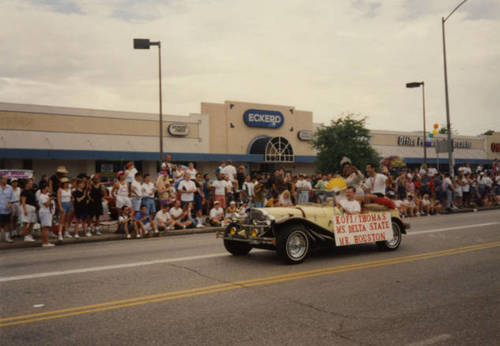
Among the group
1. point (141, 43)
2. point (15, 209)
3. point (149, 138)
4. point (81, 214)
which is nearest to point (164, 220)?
point (81, 214)

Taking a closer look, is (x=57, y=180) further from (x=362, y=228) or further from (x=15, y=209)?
(x=362, y=228)

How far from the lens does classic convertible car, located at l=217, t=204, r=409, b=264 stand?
27.2 feet

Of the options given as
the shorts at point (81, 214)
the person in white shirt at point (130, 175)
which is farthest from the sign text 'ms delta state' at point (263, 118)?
the shorts at point (81, 214)

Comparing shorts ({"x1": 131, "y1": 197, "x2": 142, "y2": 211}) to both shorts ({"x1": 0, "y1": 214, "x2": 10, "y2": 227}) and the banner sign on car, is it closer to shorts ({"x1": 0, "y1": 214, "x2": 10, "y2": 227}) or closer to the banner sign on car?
shorts ({"x1": 0, "y1": 214, "x2": 10, "y2": 227})

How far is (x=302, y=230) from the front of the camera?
27.7 ft

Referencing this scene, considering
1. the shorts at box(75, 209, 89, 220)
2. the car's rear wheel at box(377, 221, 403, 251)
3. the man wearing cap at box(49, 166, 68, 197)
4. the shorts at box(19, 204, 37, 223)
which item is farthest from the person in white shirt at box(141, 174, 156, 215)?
the car's rear wheel at box(377, 221, 403, 251)

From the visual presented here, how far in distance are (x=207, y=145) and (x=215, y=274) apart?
3061 cm

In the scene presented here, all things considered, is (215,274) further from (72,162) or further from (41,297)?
(72,162)

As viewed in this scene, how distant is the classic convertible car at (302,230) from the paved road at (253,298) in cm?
32

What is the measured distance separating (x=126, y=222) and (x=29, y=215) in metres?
2.74

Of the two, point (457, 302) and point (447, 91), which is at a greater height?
point (447, 91)

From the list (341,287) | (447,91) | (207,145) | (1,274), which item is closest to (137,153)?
(207,145)

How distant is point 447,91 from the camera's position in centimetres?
2530

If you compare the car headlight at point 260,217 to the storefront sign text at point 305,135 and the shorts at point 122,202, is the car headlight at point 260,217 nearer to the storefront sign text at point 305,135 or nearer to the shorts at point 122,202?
the shorts at point 122,202
